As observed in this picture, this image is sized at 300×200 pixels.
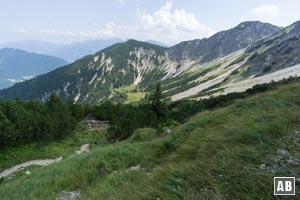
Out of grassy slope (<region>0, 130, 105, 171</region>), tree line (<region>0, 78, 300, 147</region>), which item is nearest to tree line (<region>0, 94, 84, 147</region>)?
tree line (<region>0, 78, 300, 147</region>)

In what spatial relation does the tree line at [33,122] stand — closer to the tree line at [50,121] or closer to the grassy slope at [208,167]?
the tree line at [50,121]

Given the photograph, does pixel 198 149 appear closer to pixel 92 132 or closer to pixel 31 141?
pixel 31 141

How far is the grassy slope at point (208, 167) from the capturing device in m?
5.06

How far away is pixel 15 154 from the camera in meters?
34.9

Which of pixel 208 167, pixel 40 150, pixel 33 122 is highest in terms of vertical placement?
pixel 208 167

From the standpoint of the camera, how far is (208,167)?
593 cm

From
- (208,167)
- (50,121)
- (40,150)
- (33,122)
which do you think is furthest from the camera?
(50,121)

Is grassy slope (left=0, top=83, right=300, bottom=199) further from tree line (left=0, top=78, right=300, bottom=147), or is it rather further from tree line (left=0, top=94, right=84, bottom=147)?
tree line (left=0, top=94, right=84, bottom=147)

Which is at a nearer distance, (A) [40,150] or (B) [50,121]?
(A) [40,150]

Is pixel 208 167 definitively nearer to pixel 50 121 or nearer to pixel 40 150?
pixel 40 150

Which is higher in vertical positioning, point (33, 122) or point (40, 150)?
point (33, 122)

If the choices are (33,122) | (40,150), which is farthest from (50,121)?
(40,150)

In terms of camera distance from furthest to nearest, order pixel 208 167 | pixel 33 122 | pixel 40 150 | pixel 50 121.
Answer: pixel 50 121 → pixel 33 122 → pixel 40 150 → pixel 208 167

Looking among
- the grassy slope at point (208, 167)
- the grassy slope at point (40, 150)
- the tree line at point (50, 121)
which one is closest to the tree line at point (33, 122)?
the tree line at point (50, 121)
